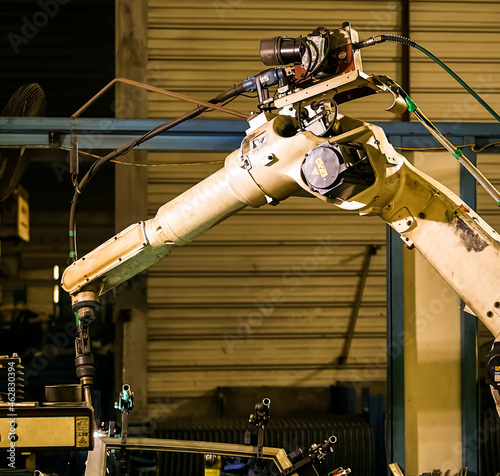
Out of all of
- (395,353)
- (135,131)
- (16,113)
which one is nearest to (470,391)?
(395,353)

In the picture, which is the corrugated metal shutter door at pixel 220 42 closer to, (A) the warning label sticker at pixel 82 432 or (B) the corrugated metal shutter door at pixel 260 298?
(B) the corrugated metal shutter door at pixel 260 298

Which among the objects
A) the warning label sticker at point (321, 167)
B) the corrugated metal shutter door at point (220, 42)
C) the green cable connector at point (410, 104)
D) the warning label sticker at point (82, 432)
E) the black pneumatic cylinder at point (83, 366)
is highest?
the corrugated metal shutter door at point (220, 42)

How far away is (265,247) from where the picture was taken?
646 centimetres

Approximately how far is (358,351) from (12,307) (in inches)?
147

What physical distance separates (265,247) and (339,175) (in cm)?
454

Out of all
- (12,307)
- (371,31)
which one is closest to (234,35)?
(371,31)

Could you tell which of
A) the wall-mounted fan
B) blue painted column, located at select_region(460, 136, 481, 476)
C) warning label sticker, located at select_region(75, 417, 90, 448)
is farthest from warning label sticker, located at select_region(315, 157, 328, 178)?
the wall-mounted fan

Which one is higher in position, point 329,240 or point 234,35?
point 234,35

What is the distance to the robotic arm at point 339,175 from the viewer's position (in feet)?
6.45

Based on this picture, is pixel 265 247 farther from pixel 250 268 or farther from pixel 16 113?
pixel 16 113

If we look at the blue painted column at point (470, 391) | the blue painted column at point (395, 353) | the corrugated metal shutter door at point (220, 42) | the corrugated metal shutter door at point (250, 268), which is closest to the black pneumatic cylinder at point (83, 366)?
the blue painted column at point (395, 353)

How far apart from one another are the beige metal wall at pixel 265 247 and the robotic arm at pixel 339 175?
404 centimetres

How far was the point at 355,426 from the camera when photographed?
5.13 meters

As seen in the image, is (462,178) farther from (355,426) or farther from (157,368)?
(157,368)
